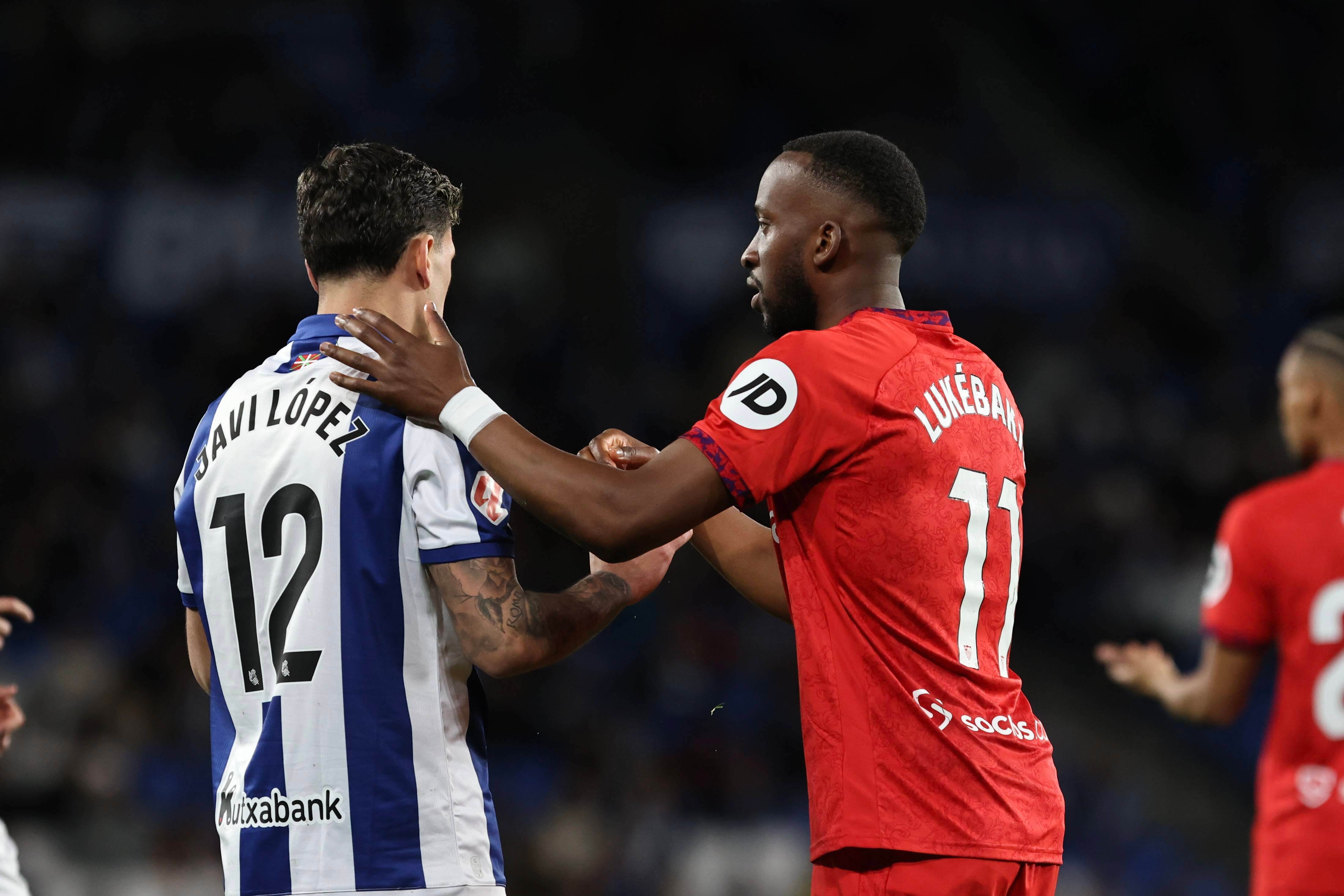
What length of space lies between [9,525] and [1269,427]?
30.5 feet

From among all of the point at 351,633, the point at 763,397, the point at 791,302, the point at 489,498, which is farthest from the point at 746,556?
the point at 351,633

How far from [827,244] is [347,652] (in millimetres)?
1435

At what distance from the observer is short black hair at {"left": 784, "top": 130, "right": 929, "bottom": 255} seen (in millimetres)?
3139

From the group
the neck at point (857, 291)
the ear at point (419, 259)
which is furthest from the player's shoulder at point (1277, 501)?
the ear at point (419, 259)

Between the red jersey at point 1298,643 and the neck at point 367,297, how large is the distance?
1917mm

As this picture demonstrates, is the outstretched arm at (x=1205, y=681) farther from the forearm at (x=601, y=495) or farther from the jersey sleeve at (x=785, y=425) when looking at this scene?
the forearm at (x=601, y=495)

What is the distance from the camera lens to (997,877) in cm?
266

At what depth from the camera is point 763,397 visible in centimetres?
277

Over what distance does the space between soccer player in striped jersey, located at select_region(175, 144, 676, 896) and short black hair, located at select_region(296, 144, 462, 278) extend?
0.53ft

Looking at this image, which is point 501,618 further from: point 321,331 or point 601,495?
point 321,331

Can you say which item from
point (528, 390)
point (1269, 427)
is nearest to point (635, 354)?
point (528, 390)

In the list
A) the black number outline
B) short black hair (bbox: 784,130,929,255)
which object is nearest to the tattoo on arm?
the black number outline

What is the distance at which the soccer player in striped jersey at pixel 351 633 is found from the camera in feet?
8.83

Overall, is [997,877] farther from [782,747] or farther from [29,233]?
[29,233]
